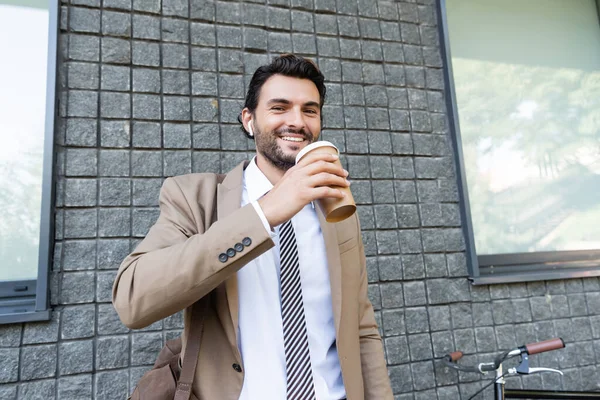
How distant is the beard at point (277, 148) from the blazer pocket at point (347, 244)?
33 cm

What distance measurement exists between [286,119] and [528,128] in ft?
9.40

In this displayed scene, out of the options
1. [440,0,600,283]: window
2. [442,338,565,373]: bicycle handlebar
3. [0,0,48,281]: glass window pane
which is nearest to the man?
[442,338,565,373]: bicycle handlebar

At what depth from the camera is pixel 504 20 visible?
346cm

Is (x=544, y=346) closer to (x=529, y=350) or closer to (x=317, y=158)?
(x=529, y=350)

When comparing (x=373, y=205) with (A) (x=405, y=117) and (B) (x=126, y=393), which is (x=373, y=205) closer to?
(A) (x=405, y=117)

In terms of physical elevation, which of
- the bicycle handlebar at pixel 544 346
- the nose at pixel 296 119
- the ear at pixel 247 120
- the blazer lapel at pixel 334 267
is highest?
the ear at pixel 247 120

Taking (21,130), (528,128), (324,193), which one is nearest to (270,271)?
(324,193)

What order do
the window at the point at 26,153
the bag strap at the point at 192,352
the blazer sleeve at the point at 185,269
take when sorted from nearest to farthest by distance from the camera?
the blazer sleeve at the point at 185,269 → the bag strap at the point at 192,352 → the window at the point at 26,153

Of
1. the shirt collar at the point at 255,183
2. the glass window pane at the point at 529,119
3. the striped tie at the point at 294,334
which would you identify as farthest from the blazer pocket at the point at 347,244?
the glass window pane at the point at 529,119

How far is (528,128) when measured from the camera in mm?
3398

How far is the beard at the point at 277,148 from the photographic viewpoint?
1362 millimetres

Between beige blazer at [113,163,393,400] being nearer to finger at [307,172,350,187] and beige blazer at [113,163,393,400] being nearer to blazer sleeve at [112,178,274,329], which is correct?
blazer sleeve at [112,178,274,329]

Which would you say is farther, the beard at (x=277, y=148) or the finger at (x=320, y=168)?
the beard at (x=277, y=148)

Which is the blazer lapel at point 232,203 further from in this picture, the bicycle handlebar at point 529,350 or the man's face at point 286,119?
the bicycle handlebar at point 529,350
